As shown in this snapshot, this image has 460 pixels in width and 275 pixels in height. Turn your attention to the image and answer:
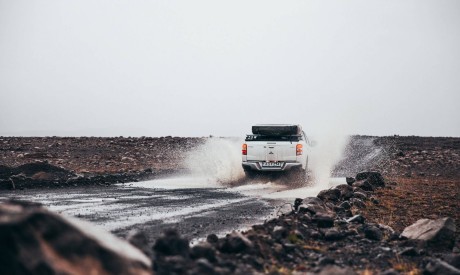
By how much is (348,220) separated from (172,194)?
25.9ft

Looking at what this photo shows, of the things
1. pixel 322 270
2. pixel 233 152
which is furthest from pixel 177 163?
pixel 322 270

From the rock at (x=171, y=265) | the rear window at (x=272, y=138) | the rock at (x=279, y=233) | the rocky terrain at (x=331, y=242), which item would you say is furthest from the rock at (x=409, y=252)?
the rear window at (x=272, y=138)

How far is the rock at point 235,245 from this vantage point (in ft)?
24.7

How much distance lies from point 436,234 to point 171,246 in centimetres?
556

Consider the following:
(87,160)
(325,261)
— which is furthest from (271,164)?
(87,160)

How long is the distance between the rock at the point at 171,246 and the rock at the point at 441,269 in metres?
3.59

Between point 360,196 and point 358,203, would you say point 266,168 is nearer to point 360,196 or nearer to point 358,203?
point 360,196

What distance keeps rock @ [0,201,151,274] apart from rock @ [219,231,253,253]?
215 cm

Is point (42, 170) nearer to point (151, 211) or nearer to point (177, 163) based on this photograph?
point (151, 211)

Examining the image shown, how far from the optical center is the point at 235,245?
7.52 meters

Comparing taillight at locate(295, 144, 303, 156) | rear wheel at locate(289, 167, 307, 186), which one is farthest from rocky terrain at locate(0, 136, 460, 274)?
taillight at locate(295, 144, 303, 156)

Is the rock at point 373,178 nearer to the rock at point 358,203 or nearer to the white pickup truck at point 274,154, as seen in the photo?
the white pickup truck at point 274,154

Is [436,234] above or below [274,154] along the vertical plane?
below

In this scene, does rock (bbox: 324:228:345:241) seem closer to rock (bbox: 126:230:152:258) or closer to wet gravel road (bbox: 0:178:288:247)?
wet gravel road (bbox: 0:178:288:247)
